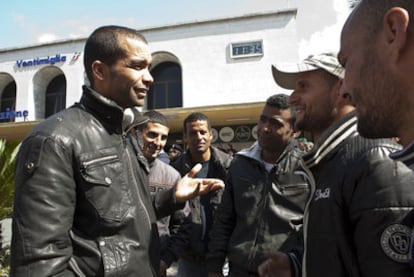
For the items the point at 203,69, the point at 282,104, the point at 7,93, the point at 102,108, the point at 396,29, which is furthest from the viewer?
the point at 7,93

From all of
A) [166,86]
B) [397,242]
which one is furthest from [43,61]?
[397,242]

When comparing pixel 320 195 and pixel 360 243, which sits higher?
pixel 320 195

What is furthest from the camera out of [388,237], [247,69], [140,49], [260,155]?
[247,69]

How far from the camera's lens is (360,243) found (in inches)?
54.0

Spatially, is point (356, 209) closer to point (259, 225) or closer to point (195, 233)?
point (259, 225)

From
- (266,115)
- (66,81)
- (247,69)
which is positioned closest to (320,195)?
(266,115)

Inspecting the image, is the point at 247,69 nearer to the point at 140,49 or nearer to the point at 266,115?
the point at 266,115

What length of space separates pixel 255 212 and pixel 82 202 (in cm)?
140

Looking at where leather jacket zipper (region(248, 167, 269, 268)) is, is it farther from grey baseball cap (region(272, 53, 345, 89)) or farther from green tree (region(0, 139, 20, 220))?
green tree (region(0, 139, 20, 220))

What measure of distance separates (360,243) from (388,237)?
0.12 m


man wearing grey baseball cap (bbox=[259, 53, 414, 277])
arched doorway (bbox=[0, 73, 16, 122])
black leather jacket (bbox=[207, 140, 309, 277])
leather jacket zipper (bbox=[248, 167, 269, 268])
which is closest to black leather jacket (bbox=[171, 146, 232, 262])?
black leather jacket (bbox=[207, 140, 309, 277])

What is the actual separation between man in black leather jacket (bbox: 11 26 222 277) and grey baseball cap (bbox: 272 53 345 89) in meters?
0.84

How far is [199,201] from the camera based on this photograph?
3.66m

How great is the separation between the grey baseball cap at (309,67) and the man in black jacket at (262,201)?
68cm
